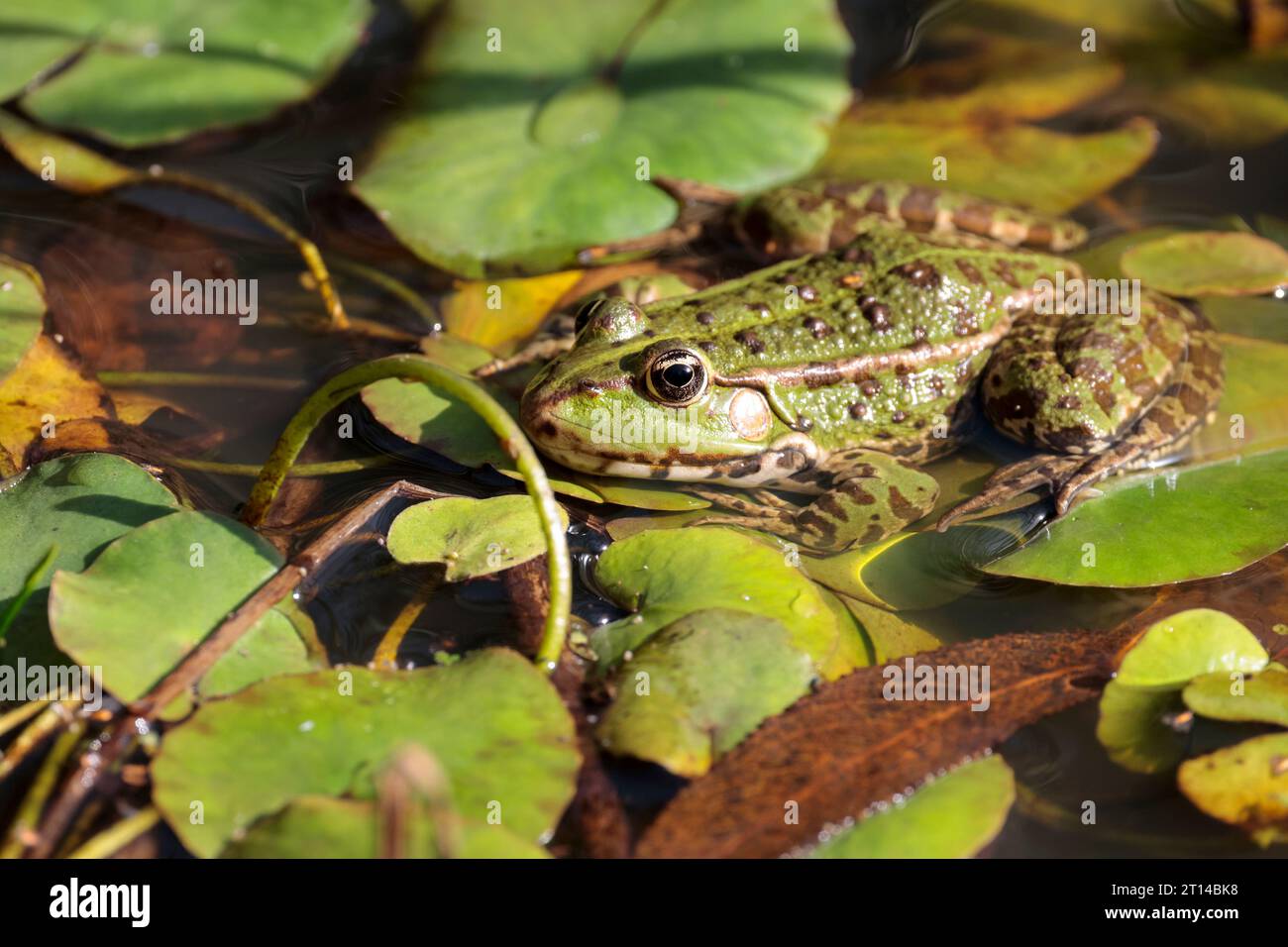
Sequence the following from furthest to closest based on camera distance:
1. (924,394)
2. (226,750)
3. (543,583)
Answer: (924,394), (543,583), (226,750)

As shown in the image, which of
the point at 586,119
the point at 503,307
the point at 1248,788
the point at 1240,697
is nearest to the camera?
the point at 1248,788

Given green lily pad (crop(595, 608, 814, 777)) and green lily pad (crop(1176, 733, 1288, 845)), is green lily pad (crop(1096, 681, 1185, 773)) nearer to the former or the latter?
green lily pad (crop(1176, 733, 1288, 845))

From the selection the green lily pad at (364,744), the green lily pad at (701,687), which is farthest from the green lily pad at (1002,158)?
the green lily pad at (364,744)

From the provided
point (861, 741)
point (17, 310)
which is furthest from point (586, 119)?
point (861, 741)

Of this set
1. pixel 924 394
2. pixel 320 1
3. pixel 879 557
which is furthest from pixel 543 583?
pixel 320 1

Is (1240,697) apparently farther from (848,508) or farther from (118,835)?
(118,835)

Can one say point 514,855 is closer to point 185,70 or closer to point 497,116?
point 497,116

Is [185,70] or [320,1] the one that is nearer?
[185,70]
